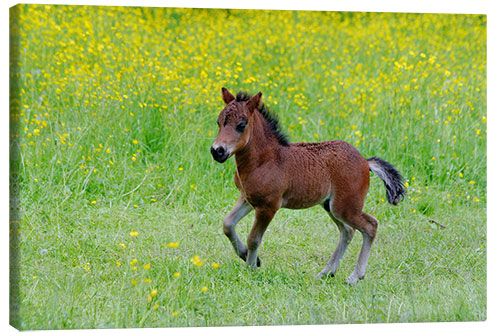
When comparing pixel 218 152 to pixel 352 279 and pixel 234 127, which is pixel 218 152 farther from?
pixel 352 279

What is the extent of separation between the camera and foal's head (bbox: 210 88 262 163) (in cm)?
530

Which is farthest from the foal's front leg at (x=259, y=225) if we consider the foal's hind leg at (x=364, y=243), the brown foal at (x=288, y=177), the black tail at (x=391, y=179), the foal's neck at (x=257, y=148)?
the black tail at (x=391, y=179)

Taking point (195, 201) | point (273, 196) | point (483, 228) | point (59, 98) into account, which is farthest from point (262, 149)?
point (483, 228)

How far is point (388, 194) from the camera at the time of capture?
20.3ft

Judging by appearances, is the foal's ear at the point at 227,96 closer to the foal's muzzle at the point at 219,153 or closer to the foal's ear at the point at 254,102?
the foal's ear at the point at 254,102

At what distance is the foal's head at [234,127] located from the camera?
17.4 ft

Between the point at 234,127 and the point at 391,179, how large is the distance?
1435mm

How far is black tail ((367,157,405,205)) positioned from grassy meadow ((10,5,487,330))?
52cm

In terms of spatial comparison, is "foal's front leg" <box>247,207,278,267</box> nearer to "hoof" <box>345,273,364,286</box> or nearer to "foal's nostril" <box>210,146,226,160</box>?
"foal's nostril" <box>210,146,226,160</box>

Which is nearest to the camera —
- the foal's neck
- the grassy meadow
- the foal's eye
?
the foal's eye

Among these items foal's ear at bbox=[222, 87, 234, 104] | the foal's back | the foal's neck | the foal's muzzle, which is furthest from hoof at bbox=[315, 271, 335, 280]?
foal's ear at bbox=[222, 87, 234, 104]

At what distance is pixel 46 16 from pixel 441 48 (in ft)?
10.3

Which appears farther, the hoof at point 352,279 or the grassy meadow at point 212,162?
the hoof at point 352,279

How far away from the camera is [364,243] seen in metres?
6.01
